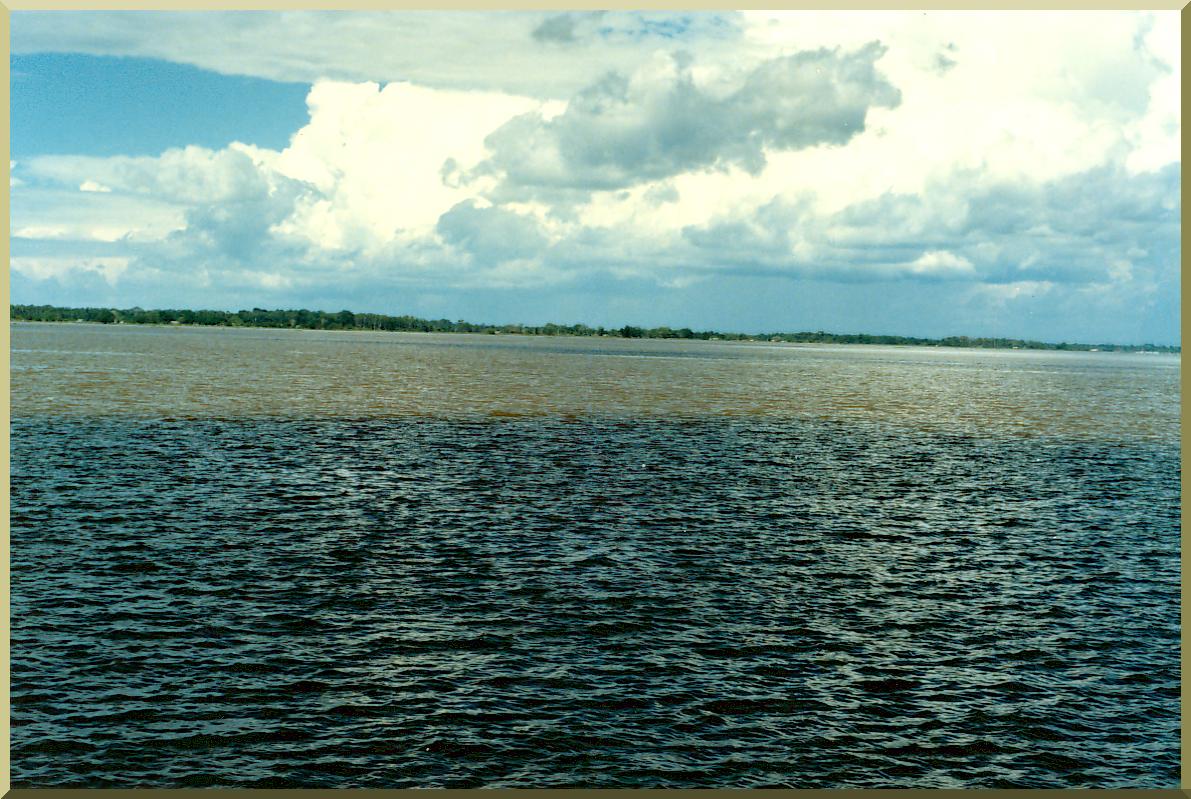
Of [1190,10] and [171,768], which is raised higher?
[1190,10]

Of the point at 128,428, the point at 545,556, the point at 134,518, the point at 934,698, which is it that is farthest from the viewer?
the point at 128,428

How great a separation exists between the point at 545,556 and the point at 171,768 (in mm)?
19382

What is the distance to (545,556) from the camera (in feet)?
129

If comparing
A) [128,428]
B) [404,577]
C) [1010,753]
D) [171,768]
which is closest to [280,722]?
[171,768]

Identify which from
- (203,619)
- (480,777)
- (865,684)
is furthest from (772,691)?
(203,619)

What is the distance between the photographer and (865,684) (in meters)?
26.8

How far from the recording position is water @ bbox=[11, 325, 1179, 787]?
22.7 meters

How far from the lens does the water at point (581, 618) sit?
74.5 feet

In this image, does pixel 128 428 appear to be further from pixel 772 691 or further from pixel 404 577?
pixel 772 691

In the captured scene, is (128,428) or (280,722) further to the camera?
(128,428)

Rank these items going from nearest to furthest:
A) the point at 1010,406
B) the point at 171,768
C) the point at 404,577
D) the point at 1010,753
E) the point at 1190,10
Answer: the point at 1190,10
the point at 171,768
the point at 1010,753
the point at 404,577
the point at 1010,406

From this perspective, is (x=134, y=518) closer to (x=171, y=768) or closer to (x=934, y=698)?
(x=171, y=768)

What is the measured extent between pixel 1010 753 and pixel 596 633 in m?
11.9

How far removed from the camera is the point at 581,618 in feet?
104
